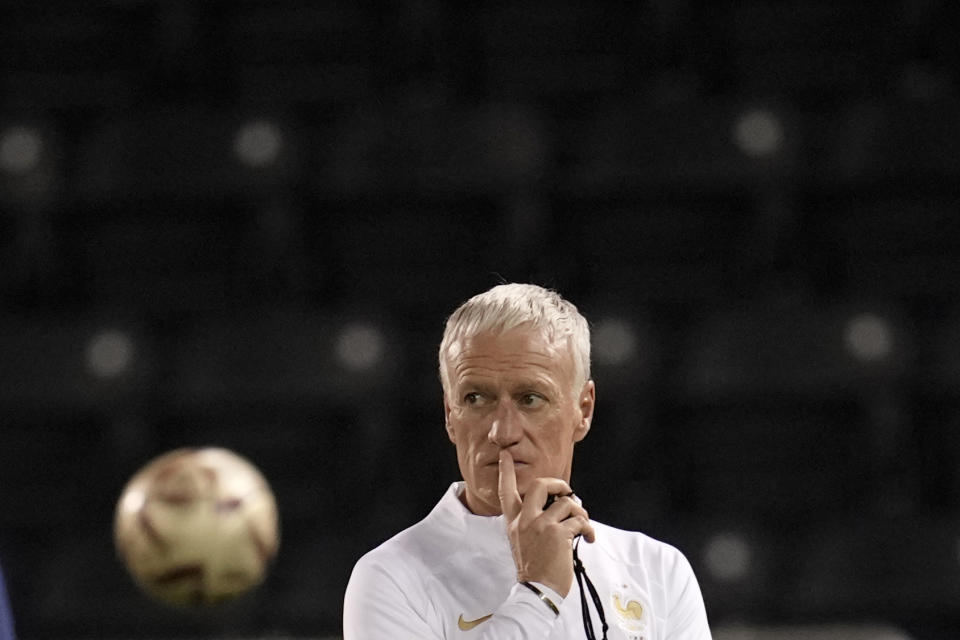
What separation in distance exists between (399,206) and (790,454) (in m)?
1.52

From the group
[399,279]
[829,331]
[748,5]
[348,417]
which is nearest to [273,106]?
[399,279]

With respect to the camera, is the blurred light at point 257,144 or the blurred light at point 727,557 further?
the blurred light at point 257,144

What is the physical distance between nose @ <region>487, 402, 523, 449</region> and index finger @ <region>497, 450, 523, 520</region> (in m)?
0.02

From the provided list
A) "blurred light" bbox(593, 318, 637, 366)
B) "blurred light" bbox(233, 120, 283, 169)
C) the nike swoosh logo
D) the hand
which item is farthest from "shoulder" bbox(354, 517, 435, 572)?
"blurred light" bbox(233, 120, 283, 169)

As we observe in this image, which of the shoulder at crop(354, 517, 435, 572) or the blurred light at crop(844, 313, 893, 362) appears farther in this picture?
the blurred light at crop(844, 313, 893, 362)

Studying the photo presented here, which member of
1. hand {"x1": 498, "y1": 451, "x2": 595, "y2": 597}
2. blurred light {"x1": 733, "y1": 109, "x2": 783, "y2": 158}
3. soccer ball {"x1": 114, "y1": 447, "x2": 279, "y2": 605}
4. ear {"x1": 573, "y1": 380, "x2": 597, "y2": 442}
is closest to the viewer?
hand {"x1": 498, "y1": 451, "x2": 595, "y2": 597}

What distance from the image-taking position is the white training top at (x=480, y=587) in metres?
1.95

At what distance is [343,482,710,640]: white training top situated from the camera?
195 centimetres

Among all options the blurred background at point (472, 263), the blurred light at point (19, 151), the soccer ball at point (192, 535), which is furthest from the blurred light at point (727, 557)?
the blurred light at point (19, 151)

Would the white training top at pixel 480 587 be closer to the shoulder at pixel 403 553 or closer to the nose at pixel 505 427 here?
the shoulder at pixel 403 553

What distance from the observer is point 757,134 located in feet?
14.9

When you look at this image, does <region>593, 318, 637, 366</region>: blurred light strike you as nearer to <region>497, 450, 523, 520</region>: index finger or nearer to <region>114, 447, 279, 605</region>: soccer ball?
<region>114, 447, 279, 605</region>: soccer ball

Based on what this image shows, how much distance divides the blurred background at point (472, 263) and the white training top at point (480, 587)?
6.28 ft

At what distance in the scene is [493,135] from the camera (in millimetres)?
4535
